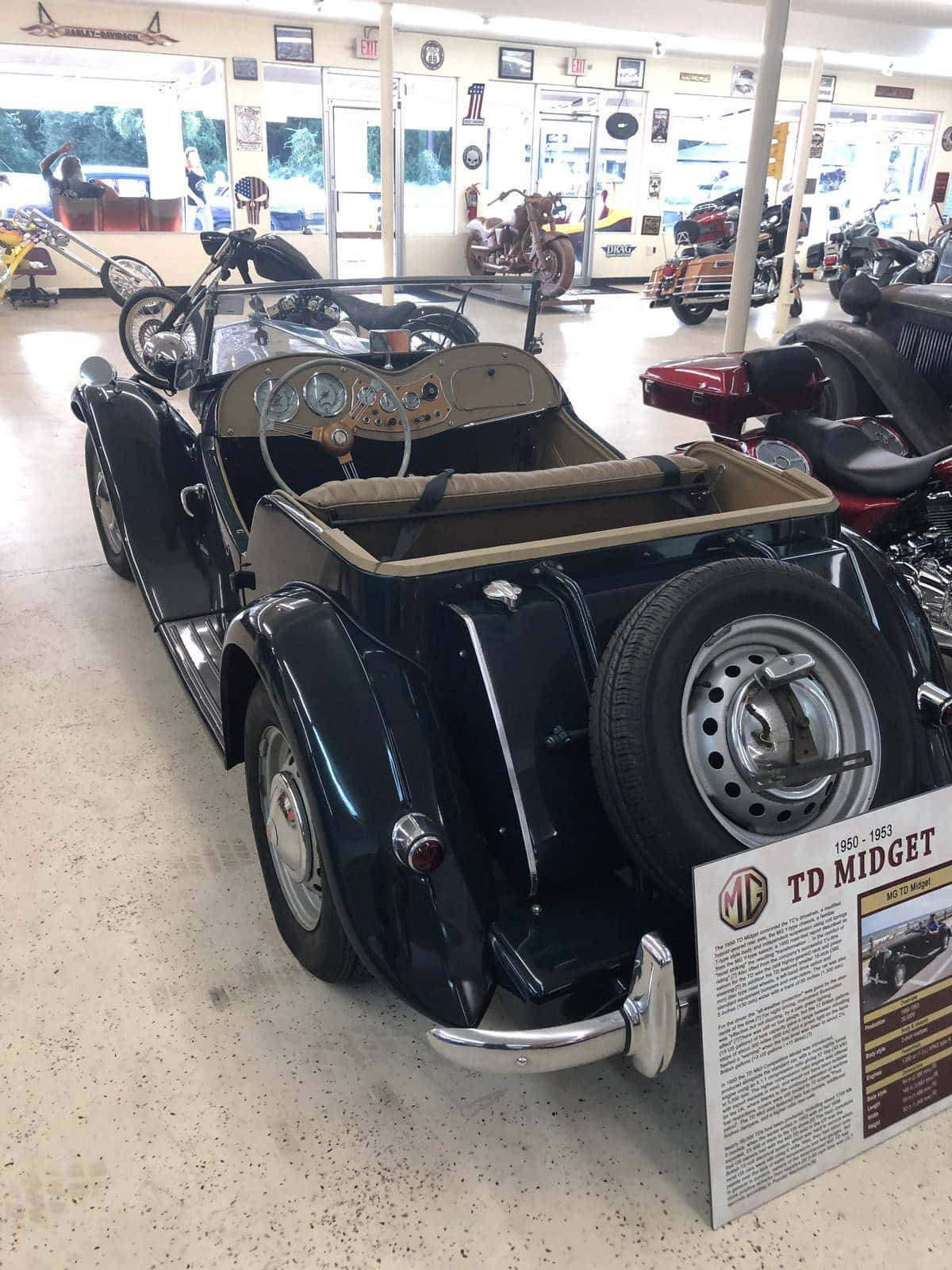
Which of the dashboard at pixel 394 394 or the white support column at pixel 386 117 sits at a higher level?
the white support column at pixel 386 117

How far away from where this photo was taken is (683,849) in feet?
5.31

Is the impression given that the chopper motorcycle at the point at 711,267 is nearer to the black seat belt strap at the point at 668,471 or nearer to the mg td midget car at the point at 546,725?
the black seat belt strap at the point at 668,471

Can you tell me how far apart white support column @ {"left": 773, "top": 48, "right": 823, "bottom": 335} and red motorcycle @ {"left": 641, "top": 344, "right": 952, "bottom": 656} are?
6.67 m

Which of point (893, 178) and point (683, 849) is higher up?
point (893, 178)

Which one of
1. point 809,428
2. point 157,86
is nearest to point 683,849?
point 809,428

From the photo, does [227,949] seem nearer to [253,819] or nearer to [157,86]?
[253,819]

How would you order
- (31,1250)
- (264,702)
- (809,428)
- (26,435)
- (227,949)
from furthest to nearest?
1. (26,435)
2. (809,428)
3. (227,949)
4. (264,702)
5. (31,1250)

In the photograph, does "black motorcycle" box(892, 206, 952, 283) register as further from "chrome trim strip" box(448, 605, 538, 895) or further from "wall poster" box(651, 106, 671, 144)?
"wall poster" box(651, 106, 671, 144)

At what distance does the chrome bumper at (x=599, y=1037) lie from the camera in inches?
56.2

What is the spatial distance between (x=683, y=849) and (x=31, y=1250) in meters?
1.23

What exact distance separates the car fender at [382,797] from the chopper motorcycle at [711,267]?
10.6 metres

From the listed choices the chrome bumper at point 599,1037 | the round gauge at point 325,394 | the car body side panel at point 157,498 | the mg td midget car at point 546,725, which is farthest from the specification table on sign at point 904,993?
the car body side panel at point 157,498

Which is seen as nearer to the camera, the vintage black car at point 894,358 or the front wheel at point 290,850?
the front wheel at point 290,850

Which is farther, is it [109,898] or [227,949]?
[109,898]
